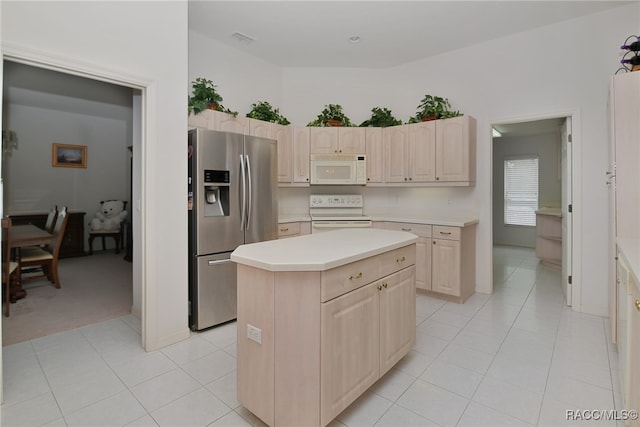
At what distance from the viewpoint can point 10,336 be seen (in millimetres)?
2775

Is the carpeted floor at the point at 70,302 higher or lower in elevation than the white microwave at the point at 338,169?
lower

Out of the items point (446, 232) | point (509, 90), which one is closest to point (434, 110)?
point (509, 90)

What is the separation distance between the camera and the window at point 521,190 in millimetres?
6977

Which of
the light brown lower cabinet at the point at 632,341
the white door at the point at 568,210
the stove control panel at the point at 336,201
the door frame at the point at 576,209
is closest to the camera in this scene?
the light brown lower cabinet at the point at 632,341

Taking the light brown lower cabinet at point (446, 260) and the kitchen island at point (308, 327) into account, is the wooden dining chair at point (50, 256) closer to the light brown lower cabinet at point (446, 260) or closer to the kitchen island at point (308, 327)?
the kitchen island at point (308, 327)

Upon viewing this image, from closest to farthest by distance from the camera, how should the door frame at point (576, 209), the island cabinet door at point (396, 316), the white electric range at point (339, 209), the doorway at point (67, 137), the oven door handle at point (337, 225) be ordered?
the island cabinet door at point (396, 316) → the door frame at point (576, 209) → the oven door handle at point (337, 225) → the white electric range at point (339, 209) → the doorway at point (67, 137)

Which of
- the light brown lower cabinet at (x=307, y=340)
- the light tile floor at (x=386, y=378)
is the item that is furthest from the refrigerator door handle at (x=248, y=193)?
the light brown lower cabinet at (x=307, y=340)

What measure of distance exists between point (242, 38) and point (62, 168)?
5.02 meters

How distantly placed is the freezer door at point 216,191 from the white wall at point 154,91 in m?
0.12

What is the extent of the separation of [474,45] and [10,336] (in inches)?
227

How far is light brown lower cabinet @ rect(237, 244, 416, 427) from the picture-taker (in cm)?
154

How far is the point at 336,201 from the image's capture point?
15.0ft

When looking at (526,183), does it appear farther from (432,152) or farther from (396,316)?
(396,316)

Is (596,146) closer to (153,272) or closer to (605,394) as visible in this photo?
(605,394)
